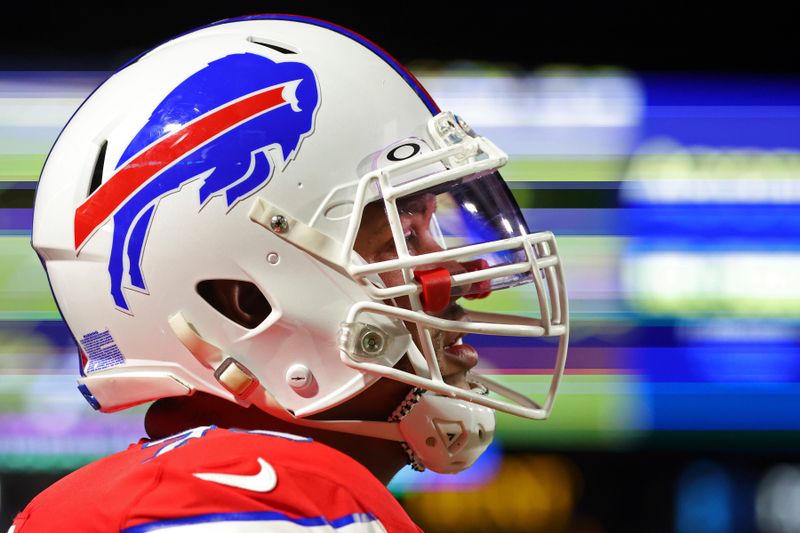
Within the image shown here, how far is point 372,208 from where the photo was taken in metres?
1.25

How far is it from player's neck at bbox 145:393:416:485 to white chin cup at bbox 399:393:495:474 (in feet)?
0.12

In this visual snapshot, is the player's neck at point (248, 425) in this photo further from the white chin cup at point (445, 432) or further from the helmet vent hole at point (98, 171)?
the helmet vent hole at point (98, 171)

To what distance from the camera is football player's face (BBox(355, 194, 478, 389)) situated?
1.24 meters

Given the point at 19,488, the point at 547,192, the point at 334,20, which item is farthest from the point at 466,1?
the point at 19,488

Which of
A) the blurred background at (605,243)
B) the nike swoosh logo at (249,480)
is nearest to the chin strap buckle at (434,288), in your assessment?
the nike swoosh logo at (249,480)

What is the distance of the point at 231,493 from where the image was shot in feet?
3.25

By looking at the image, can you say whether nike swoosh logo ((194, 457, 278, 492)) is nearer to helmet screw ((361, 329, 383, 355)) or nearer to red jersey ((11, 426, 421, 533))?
red jersey ((11, 426, 421, 533))

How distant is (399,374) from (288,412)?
0.15 m

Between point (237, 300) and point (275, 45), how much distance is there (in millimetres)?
329

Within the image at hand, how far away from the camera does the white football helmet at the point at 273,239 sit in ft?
3.91

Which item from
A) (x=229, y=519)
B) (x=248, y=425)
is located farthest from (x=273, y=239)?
(x=229, y=519)

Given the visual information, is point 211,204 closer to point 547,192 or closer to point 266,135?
point 266,135

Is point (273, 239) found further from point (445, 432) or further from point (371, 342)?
point (445, 432)

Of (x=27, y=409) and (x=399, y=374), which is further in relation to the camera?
(x=27, y=409)
